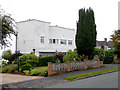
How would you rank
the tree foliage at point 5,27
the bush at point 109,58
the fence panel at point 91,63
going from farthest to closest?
the bush at point 109,58, the fence panel at point 91,63, the tree foliage at point 5,27

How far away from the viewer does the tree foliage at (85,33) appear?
20.5 metres

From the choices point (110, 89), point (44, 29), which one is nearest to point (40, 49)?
point (44, 29)

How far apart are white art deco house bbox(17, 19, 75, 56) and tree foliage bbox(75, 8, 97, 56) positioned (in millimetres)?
14414

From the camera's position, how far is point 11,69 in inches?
738

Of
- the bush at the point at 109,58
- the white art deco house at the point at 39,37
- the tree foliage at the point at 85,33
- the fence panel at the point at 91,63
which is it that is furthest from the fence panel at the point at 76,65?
the white art deco house at the point at 39,37

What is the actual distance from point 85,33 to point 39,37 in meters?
15.6

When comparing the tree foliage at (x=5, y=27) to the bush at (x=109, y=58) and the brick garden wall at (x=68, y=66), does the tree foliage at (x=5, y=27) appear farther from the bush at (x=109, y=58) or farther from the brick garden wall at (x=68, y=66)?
the bush at (x=109, y=58)

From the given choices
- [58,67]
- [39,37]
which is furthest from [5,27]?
[39,37]

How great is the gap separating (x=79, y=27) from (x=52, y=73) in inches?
321

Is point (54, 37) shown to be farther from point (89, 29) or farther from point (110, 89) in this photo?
point (110, 89)

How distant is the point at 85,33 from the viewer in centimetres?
2059

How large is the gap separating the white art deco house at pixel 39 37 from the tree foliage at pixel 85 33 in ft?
47.3

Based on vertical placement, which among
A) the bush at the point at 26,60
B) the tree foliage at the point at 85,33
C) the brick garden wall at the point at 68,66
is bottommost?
the brick garden wall at the point at 68,66

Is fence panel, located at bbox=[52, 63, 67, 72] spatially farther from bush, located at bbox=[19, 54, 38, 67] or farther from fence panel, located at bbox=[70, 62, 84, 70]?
bush, located at bbox=[19, 54, 38, 67]
